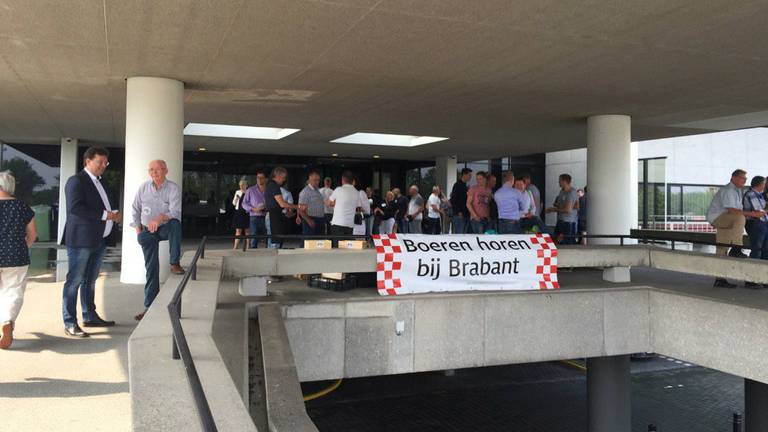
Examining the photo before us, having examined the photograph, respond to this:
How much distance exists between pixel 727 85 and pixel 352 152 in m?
14.5

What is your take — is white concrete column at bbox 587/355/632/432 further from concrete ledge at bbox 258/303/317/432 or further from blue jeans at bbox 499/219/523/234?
concrete ledge at bbox 258/303/317/432

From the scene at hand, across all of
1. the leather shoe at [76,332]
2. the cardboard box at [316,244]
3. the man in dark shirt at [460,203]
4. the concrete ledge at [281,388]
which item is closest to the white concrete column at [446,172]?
the man in dark shirt at [460,203]

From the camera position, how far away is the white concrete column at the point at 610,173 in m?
12.8

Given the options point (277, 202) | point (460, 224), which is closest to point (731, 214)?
point (460, 224)

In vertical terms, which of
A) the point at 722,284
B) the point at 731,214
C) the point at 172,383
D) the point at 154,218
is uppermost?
the point at 731,214

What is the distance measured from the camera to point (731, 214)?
8.73 metres

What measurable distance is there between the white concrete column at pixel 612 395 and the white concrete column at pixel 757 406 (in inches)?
72.4

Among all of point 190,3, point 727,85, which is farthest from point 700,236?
point 190,3

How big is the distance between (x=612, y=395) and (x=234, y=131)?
13.0 meters

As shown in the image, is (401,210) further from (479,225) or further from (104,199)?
(104,199)

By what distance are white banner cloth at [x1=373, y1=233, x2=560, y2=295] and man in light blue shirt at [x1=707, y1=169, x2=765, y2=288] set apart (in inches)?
117

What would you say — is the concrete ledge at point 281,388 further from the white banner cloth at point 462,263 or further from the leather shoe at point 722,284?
the leather shoe at point 722,284

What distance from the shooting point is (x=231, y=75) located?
914cm

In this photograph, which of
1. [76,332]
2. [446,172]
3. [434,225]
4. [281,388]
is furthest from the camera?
[446,172]
